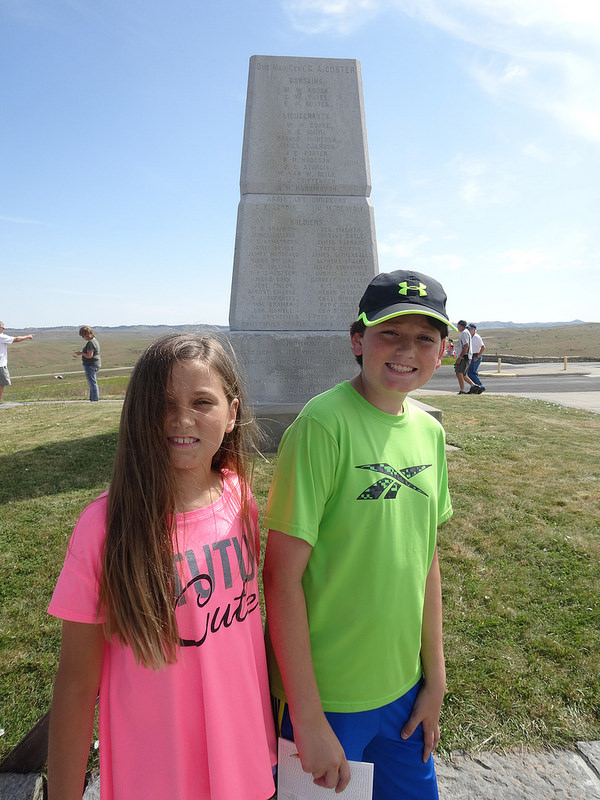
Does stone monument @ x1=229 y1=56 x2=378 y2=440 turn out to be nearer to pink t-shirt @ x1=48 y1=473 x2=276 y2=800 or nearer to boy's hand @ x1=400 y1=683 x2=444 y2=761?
boy's hand @ x1=400 y1=683 x2=444 y2=761

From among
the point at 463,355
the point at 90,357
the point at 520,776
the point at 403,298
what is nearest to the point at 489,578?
the point at 520,776

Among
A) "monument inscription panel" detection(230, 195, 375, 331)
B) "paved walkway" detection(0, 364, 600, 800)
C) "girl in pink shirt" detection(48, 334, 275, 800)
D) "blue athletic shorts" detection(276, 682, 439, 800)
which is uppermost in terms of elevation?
"monument inscription panel" detection(230, 195, 375, 331)

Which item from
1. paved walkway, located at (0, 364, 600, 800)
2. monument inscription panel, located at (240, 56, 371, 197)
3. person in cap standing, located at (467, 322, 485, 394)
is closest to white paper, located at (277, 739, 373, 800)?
paved walkway, located at (0, 364, 600, 800)

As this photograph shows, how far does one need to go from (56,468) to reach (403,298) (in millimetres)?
4981

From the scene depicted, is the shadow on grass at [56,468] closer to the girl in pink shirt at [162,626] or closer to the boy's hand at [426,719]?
the girl in pink shirt at [162,626]

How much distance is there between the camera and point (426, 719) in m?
1.42

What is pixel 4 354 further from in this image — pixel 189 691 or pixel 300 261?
pixel 189 691

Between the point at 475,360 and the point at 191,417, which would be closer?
the point at 191,417

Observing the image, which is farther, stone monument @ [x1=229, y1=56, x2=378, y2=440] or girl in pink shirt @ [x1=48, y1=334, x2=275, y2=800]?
stone monument @ [x1=229, y1=56, x2=378, y2=440]

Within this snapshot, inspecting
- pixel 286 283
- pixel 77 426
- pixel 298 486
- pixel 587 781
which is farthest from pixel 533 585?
pixel 77 426

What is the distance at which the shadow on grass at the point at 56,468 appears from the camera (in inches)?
189

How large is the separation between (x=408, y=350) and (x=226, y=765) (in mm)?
1075

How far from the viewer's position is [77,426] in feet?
24.9

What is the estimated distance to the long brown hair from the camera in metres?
1.10
